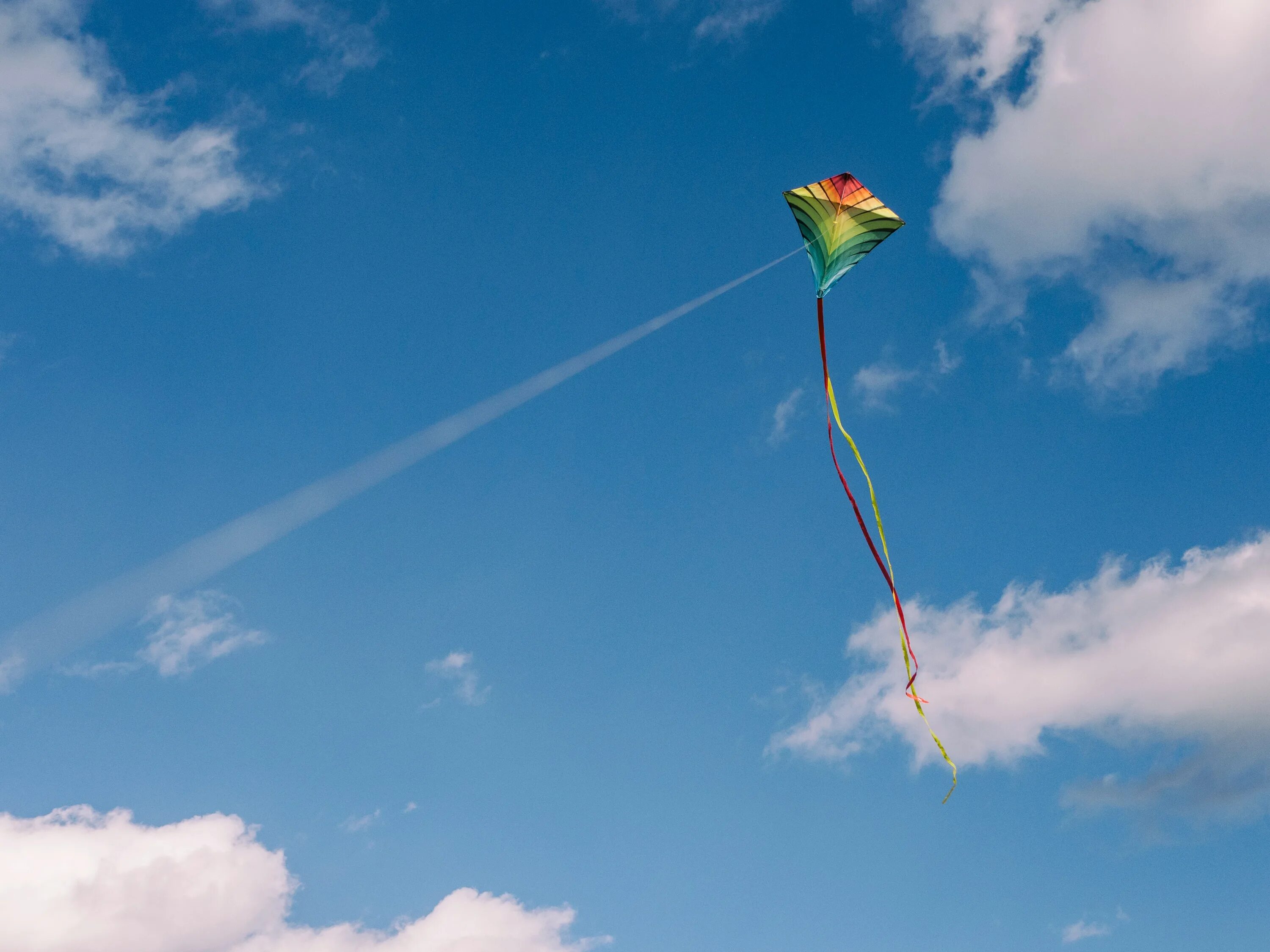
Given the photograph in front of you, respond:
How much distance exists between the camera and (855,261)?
41000 millimetres

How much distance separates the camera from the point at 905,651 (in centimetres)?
3531

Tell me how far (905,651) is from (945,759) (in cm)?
354

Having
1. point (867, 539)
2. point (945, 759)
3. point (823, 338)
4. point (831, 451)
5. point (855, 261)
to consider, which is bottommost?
point (945, 759)

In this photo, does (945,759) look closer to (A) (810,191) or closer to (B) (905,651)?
(B) (905,651)

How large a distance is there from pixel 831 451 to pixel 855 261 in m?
8.37

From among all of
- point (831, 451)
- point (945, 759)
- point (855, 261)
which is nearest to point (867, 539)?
point (831, 451)

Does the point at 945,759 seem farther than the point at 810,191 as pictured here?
No

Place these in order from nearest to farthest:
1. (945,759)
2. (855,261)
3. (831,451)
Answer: (945,759) < (831,451) < (855,261)

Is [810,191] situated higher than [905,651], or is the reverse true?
[810,191]

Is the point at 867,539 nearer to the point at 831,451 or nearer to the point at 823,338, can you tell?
the point at 831,451

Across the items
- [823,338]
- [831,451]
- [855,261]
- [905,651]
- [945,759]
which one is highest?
[855,261]

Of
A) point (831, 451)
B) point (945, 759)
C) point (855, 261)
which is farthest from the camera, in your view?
point (855, 261)

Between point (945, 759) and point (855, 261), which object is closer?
point (945, 759)

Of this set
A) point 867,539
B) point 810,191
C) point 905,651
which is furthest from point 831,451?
point 810,191
